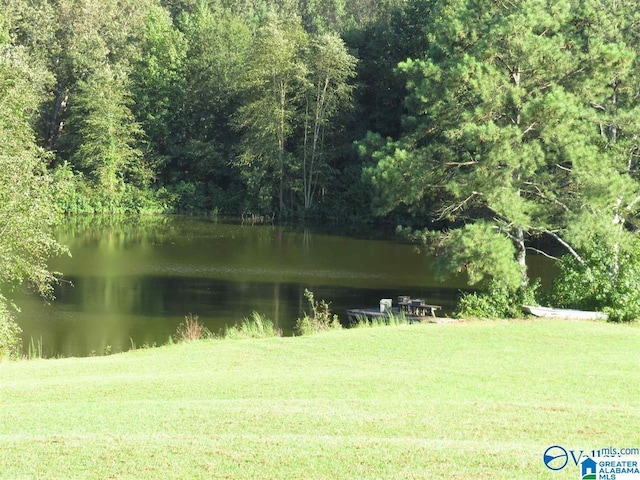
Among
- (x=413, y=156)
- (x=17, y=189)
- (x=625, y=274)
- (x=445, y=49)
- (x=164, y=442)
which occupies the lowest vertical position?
(x=164, y=442)

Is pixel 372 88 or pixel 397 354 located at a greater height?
pixel 372 88

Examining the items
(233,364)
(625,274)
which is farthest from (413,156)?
(233,364)

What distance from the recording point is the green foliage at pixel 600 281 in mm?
22141

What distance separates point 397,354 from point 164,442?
8.20 m

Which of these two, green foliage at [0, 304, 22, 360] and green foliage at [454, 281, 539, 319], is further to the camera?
Answer: green foliage at [454, 281, 539, 319]

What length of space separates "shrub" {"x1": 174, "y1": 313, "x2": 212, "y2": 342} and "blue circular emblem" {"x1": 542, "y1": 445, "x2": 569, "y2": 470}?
12727 mm

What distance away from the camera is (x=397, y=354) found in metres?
16.6

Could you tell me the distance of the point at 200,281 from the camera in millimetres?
31578

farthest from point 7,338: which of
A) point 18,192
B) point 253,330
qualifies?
point 253,330

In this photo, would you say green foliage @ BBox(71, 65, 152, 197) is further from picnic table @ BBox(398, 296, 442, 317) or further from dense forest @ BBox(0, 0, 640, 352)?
picnic table @ BBox(398, 296, 442, 317)

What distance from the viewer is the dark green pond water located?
23438mm

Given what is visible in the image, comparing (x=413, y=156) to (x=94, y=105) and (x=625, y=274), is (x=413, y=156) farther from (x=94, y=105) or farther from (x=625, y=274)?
(x=94, y=105)

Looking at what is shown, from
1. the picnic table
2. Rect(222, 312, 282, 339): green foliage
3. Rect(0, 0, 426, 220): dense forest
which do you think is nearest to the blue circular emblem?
Rect(222, 312, 282, 339): green foliage

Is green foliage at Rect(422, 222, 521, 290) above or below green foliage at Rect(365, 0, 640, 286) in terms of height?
below
